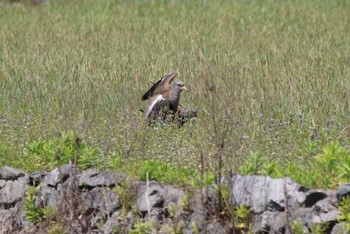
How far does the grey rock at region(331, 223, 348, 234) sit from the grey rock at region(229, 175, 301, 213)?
1.13 ft

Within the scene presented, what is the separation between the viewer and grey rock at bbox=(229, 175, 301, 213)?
851 centimetres

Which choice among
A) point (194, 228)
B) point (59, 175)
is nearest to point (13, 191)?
point (59, 175)

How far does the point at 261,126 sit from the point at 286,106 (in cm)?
112

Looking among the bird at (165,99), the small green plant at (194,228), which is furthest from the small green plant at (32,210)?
the bird at (165,99)

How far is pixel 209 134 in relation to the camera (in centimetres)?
934

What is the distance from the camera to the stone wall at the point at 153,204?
8.46m

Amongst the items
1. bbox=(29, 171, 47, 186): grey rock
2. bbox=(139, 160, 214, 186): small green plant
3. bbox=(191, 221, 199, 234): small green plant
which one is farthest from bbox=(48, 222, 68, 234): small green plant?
bbox=(191, 221, 199, 234): small green plant

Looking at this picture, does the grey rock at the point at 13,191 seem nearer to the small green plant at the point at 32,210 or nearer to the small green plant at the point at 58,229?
the small green plant at the point at 32,210

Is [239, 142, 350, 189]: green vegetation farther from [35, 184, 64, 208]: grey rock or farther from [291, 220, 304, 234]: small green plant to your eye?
[35, 184, 64, 208]: grey rock

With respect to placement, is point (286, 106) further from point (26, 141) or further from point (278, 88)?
point (26, 141)

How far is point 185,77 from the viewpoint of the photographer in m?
13.0

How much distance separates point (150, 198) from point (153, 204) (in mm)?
58

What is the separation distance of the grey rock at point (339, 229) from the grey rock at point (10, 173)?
2.94 m

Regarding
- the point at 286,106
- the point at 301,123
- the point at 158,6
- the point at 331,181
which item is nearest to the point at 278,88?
the point at 286,106
